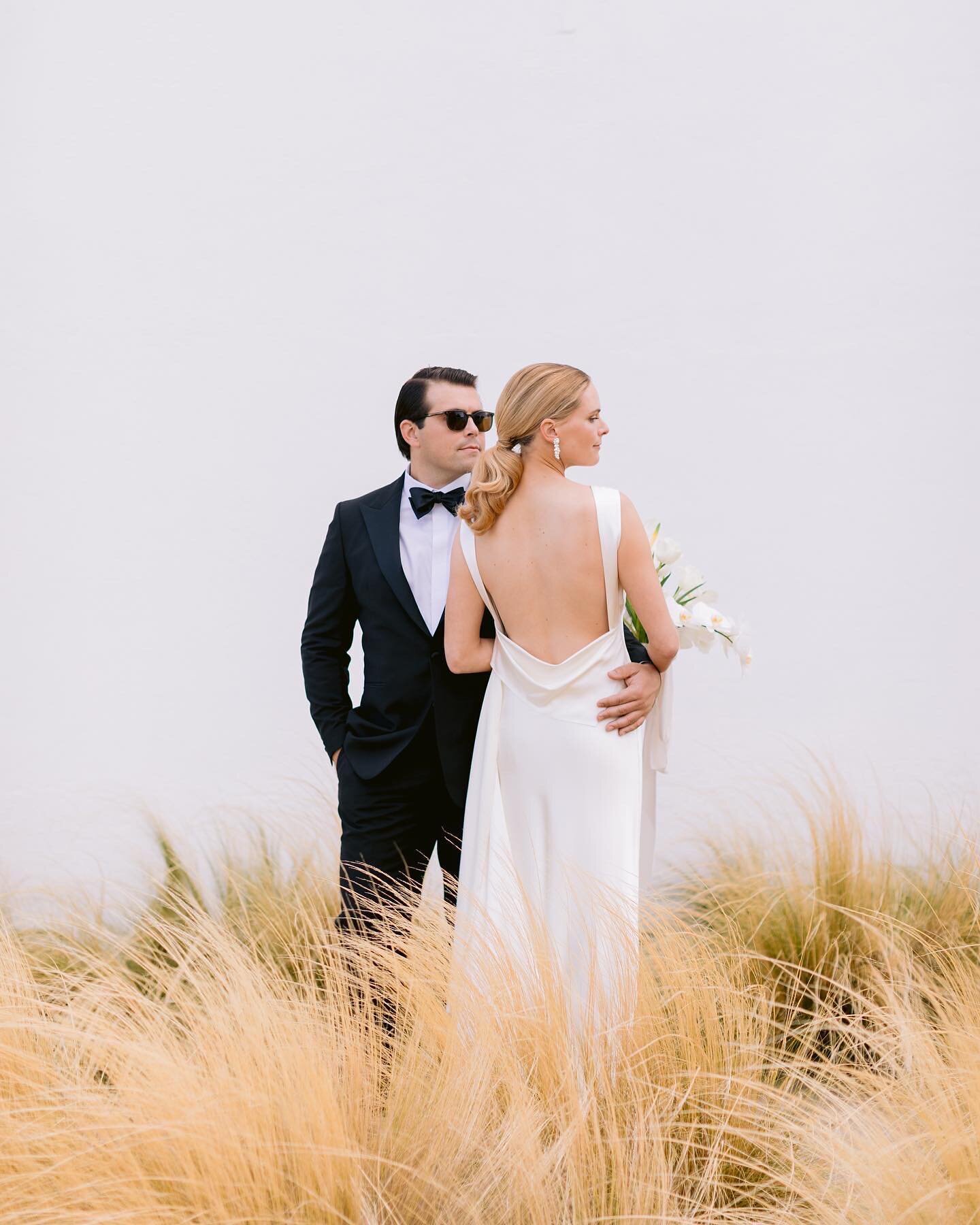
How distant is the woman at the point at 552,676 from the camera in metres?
2.49

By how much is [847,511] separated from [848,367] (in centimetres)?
53

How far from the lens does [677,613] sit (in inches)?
114

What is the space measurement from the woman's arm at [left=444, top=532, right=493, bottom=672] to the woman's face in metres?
0.33

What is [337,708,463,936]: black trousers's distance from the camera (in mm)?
2891

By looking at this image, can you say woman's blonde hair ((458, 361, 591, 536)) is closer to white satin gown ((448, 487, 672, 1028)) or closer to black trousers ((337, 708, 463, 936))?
white satin gown ((448, 487, 672, 1028))

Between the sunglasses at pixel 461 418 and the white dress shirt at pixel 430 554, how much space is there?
0.45 feet

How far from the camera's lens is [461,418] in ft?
9.45

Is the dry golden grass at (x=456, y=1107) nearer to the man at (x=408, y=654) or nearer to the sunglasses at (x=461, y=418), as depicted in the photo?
the man at (x=408, y=654)

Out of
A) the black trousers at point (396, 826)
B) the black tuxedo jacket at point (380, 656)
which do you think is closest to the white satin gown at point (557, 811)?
the black tuxedo jacket at point (380, 656)

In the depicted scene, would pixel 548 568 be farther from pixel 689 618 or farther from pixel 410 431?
pixel 410 431

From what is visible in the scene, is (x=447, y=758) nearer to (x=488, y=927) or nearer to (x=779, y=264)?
(x=488, y=927)

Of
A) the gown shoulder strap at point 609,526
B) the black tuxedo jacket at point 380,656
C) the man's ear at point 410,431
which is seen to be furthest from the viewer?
the man's ear at point 410,431

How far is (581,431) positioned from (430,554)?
1.99ft

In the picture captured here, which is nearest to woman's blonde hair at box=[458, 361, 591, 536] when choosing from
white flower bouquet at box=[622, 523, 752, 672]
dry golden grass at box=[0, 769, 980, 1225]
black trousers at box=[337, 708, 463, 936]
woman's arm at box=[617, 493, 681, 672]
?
woman's arm at box=[617, 493, 681, 672]
